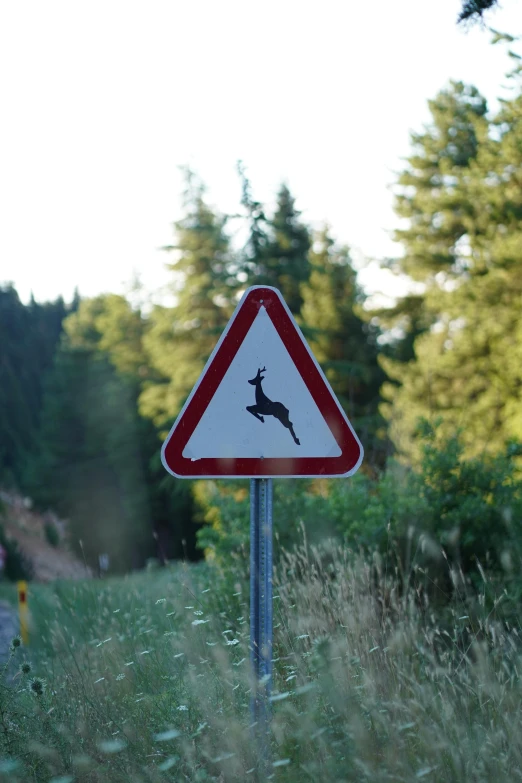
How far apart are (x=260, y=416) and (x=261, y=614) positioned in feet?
2.57

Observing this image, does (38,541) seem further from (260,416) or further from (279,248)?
(260,416)

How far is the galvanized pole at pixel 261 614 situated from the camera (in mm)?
3660

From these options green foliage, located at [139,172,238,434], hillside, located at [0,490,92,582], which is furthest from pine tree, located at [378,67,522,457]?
hillside, located at [0,490,92,582]

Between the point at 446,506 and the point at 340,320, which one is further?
the point at 340,320

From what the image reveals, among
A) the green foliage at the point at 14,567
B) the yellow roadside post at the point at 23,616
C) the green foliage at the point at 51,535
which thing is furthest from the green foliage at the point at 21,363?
the yellow roadside post at the point at 23,616

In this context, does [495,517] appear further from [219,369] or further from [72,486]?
[72,486]

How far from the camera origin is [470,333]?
82.3 feet

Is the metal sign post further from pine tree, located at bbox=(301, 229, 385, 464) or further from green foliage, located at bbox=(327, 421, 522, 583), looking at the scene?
pine tree, located at bbox=(301, 229, 385, 464)

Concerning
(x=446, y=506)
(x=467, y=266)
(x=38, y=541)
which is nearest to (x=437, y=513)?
(x=446, y=506)

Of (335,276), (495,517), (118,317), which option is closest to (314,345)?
(335,276)

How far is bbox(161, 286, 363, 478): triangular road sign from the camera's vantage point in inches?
148

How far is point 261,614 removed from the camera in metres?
3.70

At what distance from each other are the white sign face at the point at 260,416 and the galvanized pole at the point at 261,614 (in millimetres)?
243

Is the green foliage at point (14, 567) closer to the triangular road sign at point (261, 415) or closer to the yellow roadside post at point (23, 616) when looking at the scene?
the yellow roadside post at point (23, 616)
